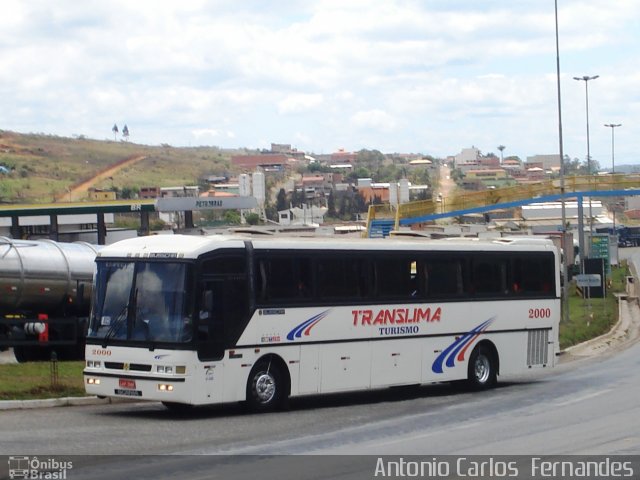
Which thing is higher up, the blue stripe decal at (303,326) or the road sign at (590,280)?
the blue stripe decal at (303,326)

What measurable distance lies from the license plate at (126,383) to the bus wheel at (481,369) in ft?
26.3

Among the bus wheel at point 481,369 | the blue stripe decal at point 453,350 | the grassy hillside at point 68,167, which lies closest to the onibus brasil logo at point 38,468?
the blue stripe decal at point 453,350

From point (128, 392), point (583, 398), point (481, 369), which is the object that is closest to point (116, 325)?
point (128, 392)

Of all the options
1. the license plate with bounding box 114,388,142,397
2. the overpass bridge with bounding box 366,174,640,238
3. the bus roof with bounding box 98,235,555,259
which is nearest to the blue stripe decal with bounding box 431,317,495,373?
the bus roof with bounding box 98,235,555,259

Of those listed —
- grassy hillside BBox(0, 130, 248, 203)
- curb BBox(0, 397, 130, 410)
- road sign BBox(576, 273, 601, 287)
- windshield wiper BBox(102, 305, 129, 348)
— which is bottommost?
road sign BBox(576, 273, 601, 287)

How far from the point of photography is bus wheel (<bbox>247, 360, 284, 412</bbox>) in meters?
19.1

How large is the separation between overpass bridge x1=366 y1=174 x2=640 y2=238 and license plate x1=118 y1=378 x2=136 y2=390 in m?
38.1

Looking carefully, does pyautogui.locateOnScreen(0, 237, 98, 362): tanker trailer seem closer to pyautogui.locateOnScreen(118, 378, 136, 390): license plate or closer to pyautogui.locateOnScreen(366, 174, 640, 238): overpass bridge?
pyautogui.locateOnScreen(118, 378, 136, 390): license plate

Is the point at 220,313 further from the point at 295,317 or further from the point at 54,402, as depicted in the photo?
the point at 54,402

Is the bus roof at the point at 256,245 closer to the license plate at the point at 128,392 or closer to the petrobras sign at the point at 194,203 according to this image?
the license plate at the point at 128,392

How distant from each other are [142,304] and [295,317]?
2.75m

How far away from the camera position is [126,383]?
1834cm

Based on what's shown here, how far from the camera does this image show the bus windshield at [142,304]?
1823 centimetres

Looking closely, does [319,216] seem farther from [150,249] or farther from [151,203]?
[150,249]
